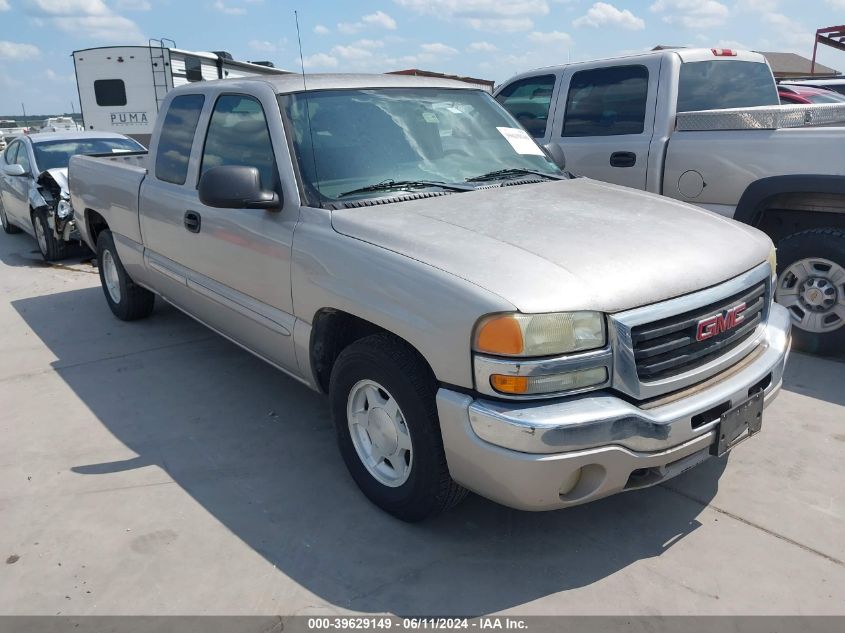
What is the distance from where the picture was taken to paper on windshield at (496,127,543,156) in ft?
13.5

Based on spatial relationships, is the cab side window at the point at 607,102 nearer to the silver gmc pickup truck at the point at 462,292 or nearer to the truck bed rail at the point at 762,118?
the truck bed rail at the point at 762,118

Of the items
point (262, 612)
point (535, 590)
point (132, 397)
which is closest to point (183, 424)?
point (132, 397)

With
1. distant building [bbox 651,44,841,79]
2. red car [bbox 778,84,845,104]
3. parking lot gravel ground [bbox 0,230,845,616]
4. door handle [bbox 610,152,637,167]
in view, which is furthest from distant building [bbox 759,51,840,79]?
Answer: parking lot gravel ground [bbox 0,230,845,616]

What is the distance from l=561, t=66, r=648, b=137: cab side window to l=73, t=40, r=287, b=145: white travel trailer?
9668 mm

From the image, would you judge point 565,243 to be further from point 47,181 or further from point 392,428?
point 47,181

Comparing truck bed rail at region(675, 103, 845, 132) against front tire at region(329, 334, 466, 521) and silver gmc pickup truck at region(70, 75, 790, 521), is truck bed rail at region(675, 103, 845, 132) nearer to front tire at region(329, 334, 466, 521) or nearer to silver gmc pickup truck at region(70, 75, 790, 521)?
silver gmc pickup truck at region(70, 75, 790, 521)

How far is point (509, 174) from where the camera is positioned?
383 centimetres

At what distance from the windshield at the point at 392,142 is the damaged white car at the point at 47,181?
18.9 ft

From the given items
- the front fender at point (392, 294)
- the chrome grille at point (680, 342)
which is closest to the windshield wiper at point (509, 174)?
Result: the front fender at point (392, 294)

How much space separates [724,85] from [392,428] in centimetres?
444

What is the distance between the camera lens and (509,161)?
3.95 m

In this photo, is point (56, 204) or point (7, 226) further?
point (7, 226)

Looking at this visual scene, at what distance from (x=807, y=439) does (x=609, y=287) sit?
1.98 metres

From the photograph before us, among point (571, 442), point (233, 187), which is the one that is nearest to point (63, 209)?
point (233, 187)
